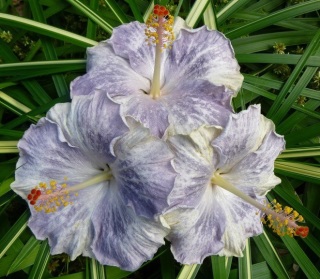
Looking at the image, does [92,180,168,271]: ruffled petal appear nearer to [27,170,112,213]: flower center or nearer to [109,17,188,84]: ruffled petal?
[27,170,112,213]: flower center

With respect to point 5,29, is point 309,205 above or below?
below

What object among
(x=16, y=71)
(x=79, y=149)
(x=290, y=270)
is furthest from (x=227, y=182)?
(x=16, y=71)

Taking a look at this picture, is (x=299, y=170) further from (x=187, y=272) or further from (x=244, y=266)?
(x=187, y=272)

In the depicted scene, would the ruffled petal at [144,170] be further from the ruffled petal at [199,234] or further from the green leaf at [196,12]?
the green leaf at [196,12]

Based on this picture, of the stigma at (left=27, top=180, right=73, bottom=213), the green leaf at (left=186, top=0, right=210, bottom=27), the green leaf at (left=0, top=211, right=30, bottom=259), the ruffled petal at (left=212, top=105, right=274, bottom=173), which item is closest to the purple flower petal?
the ruffled petal at (left=212, top=105, right=274, bottom=173)

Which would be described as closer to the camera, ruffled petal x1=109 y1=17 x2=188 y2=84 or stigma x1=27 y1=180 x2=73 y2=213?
stigma x1=27 y1=180 x2=73 y2=213

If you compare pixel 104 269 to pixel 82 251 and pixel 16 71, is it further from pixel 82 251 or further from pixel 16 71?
pixel 16 71

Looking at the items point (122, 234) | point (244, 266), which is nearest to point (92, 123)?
point (122, 234)

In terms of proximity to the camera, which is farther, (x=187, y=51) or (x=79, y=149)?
(x=187, y=51)
